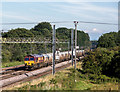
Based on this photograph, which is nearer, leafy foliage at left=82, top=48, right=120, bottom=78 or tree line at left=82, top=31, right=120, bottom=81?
tree line at left=82, top=31, right=120, bottom=81

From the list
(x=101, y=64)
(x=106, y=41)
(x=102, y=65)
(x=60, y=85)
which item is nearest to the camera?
(x=60, y=85)

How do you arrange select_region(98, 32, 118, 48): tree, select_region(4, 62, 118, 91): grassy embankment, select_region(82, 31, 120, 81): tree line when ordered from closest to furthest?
1. select_region(4, 62, 118, 91): grassy embankment
2. select_region(82, 31, 120, 81): tree line
3. select_region(98, 32, 118, 48): tree

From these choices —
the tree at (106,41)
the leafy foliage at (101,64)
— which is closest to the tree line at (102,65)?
the leafy foliage at (101,64)

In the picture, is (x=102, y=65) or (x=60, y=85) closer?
(x=60, y=85)

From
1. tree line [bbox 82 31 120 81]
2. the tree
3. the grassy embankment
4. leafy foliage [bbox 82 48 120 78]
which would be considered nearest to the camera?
the grassy embankment

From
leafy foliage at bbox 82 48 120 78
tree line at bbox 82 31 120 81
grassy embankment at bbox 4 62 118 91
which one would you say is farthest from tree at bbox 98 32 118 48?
grassy embankment at bbox 4 62 118 91

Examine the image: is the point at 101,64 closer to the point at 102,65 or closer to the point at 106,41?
the point at 102,65

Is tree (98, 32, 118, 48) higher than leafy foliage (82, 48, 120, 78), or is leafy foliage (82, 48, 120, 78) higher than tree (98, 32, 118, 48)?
tree (98, 32, 118, 48)

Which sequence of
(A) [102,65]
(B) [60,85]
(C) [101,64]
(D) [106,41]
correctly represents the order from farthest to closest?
(D) [106,41]
(A) [102,65]
(C) [101,64]
(B) [60,85]

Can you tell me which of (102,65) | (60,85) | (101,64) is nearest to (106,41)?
(102,65)

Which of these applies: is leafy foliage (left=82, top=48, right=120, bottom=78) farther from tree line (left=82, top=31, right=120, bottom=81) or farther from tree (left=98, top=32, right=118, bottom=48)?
tree (left=98, top=32, right=118, bottom=48)

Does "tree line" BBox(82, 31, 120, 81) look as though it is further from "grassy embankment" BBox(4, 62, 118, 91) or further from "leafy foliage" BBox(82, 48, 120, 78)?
"grassy embankment" BBox(4, 62, 118, 91)

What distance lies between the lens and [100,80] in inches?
957

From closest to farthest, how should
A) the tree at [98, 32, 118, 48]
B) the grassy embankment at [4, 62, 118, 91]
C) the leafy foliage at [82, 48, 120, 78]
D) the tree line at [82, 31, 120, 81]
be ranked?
1. the grassy embankment at [4, 62, 118, 91]
2. the tree line at [82, 31, 120, 81]
3. the leafy foliage at [82, 48, 120, 78]
4. the tree at [98, 32, 118, 48]
